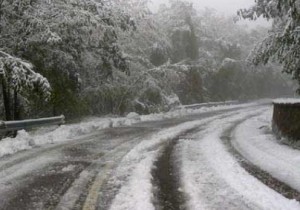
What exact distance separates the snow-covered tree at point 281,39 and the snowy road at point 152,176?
5.25m

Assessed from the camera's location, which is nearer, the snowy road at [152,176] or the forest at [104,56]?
the snowy road at [152,176]

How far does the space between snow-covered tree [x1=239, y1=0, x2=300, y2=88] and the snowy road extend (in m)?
5.25

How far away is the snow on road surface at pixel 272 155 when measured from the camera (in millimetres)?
8656

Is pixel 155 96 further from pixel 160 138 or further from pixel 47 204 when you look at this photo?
pixel 47 204

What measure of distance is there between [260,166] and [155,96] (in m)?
23.3

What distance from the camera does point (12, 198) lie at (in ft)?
22.8

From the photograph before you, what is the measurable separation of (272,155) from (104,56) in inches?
532

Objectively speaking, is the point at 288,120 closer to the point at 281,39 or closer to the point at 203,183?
the point at 281,39

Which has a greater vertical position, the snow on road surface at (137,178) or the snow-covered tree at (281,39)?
the snow-covered tree at (281,39)

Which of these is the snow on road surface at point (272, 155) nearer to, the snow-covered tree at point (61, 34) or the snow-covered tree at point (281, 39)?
the snow-covered tree at point (281, 39)

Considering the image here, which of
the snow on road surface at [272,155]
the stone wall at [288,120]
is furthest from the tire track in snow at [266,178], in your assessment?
the stone wall at [288,120]

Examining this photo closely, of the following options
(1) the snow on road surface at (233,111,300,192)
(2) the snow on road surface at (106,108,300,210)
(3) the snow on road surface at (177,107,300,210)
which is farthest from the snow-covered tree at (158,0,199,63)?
(3) the snow on road surface at (177,107,300,210)

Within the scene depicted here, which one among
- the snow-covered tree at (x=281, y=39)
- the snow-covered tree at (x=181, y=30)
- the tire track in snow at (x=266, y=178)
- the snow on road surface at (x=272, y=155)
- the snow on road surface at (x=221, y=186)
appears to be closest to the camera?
the snow on road surface at (x=221, y=186)

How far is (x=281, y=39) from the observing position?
59.4 feet
